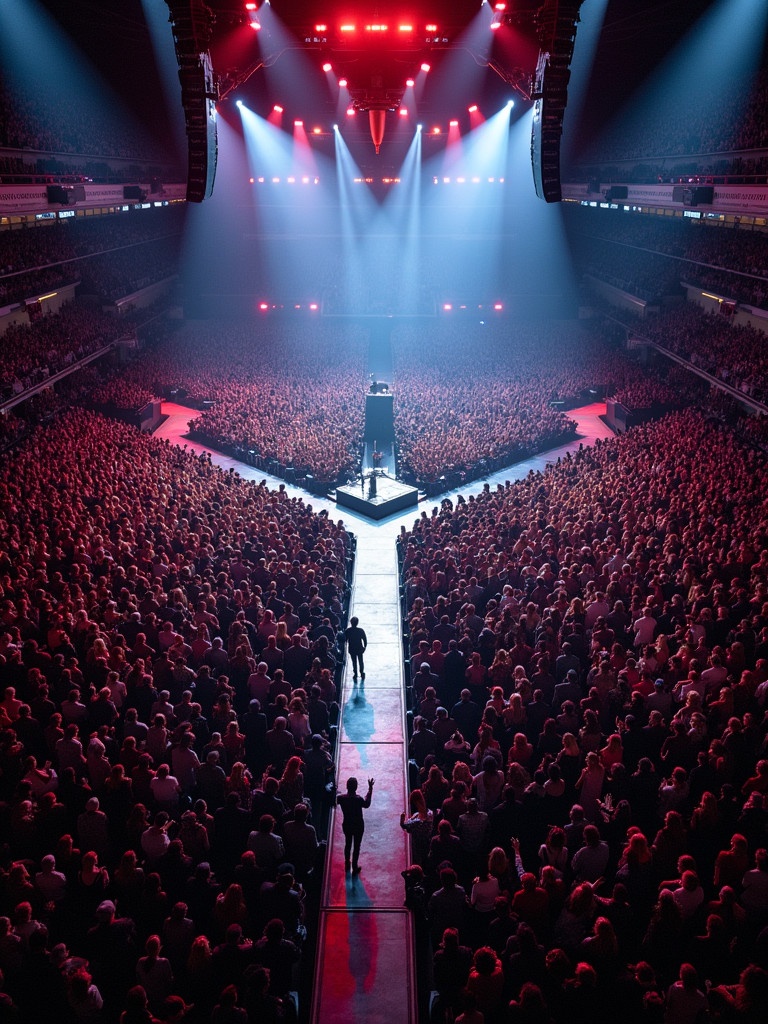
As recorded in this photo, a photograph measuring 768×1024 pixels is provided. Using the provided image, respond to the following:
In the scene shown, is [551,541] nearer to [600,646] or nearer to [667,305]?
[600,646]

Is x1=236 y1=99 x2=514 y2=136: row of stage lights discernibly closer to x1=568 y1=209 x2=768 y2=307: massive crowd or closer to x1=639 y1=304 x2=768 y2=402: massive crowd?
x1=568 y1=209 x2=768 y2=307: massive crowd

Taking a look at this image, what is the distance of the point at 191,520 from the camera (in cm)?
1491

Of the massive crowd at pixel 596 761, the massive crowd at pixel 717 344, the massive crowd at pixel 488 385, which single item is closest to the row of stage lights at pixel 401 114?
the massive crowd at pixel 488 385

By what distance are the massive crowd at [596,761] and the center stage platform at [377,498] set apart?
4.31 m

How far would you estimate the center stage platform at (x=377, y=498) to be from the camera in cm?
1895

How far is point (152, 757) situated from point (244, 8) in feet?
53.8

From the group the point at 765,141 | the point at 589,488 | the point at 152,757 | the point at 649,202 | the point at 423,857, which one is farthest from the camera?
the point at 649,202

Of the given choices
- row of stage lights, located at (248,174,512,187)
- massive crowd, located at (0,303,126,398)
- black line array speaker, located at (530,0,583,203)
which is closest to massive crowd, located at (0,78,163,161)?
massive crowd, located at (0,303,126,398)

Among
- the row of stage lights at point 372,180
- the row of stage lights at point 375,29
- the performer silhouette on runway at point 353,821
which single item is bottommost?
the performer silhouette on runway at point 353,821

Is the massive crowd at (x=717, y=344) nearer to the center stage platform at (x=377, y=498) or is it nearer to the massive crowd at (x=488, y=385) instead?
the massive crowd at (x=488, y=385)

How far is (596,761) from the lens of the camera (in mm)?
7449

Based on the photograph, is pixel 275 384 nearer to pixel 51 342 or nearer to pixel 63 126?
pixel 51 342

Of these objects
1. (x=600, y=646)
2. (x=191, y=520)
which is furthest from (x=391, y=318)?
(x=600, y=646)

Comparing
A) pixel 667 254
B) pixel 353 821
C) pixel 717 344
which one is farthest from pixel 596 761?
pixel 667 254
